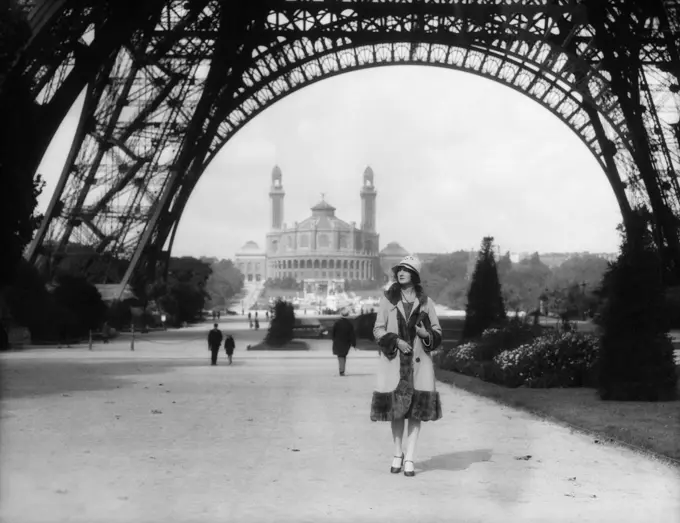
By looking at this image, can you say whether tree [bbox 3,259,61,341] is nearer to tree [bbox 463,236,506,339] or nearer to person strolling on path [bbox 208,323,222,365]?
person strolling on path [bbox 208,323,222,365]

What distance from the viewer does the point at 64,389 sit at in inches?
882

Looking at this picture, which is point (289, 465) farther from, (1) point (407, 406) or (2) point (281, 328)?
(2) point (281, 328)

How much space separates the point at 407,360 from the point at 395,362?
0.13 meters

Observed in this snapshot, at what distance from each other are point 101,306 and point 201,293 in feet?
116

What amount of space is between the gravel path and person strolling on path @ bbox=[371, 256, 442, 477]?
0.60m

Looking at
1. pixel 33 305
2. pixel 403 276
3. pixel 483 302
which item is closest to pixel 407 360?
pixel 403 276

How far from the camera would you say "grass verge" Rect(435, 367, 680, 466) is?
1414 centimetres

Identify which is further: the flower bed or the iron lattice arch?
the iron lattice arch

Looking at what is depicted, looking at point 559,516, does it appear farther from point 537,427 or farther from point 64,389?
point 64,389

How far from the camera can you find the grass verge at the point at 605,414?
14141mm

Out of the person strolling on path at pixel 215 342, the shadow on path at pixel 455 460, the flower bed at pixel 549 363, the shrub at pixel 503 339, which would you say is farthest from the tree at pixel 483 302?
the shadow on path at pixel 455 460

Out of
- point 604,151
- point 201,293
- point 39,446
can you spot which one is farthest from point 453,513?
point 201,293

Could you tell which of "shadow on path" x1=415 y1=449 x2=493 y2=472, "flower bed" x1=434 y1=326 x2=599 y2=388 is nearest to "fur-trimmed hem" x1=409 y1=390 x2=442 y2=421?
"shadow on path" x1=415 y1=449 x2=493 y2=472

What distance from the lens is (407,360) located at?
444 inches
